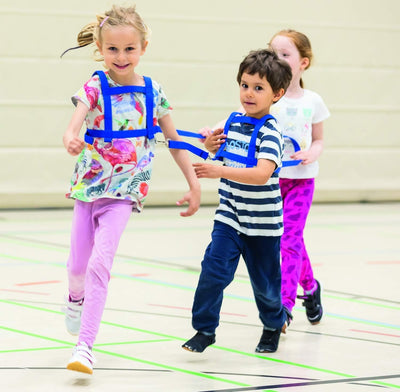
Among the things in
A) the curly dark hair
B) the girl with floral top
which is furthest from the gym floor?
the curly dark hair

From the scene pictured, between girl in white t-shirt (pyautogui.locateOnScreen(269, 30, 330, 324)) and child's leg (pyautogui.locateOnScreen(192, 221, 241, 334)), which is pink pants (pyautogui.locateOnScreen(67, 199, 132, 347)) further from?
girl in white t-shirt (pyautogui.locateOnScreen(269, 30, 330, 324))

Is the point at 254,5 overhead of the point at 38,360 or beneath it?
overhead

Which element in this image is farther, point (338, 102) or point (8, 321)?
point (338, 102)

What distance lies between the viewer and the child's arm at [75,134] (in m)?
3.26

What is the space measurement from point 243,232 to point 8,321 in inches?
50.7

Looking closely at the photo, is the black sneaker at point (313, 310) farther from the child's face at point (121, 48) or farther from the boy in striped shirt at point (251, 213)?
the child's face at point (121, 48)

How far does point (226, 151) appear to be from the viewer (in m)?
3.92

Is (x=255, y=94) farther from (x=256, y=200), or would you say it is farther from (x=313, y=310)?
(x=313, y=310)

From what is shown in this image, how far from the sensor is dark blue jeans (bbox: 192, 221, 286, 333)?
150 inches

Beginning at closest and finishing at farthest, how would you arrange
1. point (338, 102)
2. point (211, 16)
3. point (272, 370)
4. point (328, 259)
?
1. point (272, 370)
2. point (328, 259)
3. point (211, 16)
4. point (338, 102)

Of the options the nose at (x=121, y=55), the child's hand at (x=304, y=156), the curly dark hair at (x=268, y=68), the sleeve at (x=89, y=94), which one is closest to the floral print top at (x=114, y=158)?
the sleeve at (x=89, y=94)

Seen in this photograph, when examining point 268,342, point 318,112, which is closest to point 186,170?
point 268,342

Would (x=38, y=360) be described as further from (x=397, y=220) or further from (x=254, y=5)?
(x=254, y=5)

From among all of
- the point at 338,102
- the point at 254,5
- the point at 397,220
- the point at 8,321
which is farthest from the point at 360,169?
the point at 8,321
